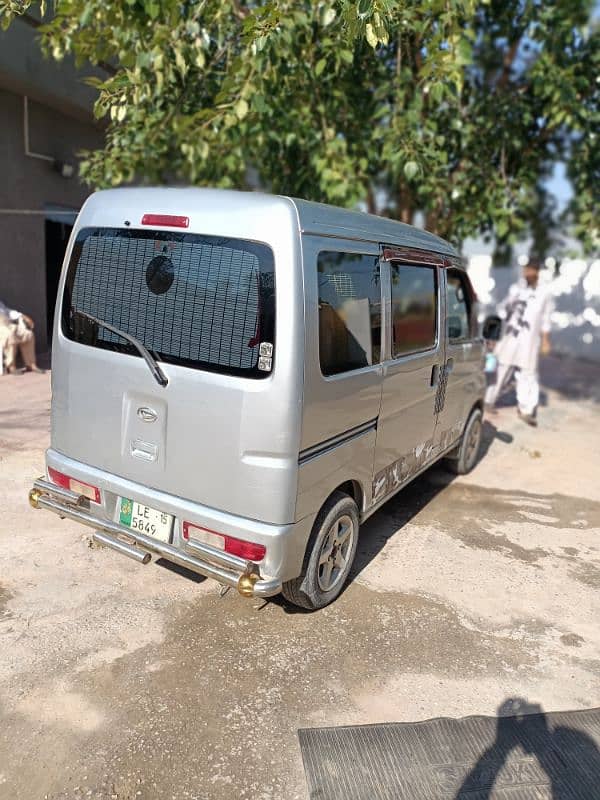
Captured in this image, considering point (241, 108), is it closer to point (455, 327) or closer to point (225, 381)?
point (455, 327)

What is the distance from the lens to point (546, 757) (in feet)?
8.61

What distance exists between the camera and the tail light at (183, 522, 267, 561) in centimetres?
289

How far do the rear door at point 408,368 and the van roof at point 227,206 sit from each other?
1.29 feet

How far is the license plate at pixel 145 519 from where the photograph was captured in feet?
10.2

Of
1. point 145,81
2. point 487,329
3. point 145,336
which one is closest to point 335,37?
point 145,81

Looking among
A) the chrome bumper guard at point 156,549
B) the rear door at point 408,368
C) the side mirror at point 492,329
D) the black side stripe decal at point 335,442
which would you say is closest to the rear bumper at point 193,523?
the chrome bumper guard at point 156,549

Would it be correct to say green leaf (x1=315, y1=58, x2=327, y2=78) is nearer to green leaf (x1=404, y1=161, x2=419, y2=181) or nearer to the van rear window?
green leaf (x1=404, y1=161, x2=419, y2=181)

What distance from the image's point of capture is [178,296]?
300cm

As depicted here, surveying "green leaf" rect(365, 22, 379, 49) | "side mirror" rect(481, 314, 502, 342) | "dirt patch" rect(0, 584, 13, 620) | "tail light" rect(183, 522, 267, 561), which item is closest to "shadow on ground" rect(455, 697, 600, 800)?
"tail light" rect(183, 522, 267, 561)

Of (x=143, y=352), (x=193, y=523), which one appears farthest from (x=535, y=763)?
(x=143, y=352)

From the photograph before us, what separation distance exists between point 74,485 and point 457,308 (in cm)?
312

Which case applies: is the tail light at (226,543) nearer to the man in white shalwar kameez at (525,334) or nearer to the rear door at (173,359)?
the rear door at (173,359)

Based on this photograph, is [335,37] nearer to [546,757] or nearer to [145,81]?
[145,81]

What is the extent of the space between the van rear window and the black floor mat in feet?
5.12
